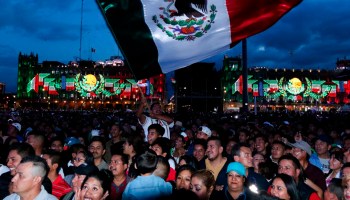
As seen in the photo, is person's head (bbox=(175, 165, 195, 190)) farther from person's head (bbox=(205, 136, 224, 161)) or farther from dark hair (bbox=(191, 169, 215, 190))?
person's head (bbox=(205, 136, 224, 161))

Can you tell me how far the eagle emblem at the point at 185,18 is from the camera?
6.65 m

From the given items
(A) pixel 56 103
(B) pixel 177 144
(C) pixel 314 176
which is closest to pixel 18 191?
(C) pixel 314 176

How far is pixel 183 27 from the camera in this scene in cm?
671

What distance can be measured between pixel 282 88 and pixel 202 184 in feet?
222

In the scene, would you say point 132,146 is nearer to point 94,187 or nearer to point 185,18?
point 185,18

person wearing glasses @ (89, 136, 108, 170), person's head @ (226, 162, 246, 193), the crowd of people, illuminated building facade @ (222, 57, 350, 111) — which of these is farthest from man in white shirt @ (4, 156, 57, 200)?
illuminated building facade @ (222, 57, 350, 111)

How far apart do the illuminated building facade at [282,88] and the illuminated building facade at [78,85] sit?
50.8ft

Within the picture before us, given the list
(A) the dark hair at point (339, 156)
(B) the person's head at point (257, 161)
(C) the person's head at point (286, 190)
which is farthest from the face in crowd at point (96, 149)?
(A) the dark hair at point (339, 156)

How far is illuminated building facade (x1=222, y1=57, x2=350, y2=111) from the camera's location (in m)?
70.4

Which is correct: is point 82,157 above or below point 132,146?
below

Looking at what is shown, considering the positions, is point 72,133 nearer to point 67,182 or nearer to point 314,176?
point 67,182

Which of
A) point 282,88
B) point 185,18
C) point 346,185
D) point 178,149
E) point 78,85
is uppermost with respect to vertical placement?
point 78,85

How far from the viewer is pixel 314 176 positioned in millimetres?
6234

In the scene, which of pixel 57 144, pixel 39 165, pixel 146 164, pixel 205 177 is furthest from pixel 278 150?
pixel 39 165
